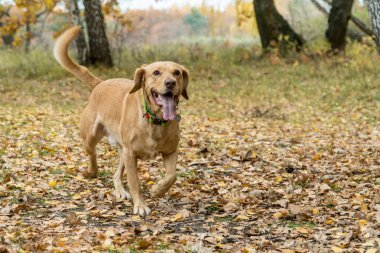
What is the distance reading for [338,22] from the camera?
18.9 m

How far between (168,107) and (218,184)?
5.81 feet

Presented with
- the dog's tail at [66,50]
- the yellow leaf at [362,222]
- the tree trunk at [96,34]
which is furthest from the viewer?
the tree trunk at [96,34]

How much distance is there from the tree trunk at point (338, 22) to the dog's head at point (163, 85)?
572 inches

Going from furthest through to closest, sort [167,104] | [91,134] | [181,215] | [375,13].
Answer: [375,13] < [91,134] < [181,215] < [167,104]

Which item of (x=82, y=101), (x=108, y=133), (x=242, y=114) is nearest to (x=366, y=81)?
(x=242, y=114)

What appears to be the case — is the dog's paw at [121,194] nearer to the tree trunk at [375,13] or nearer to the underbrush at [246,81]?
the tree trunk at [375,13]

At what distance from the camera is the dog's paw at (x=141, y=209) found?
5479mm

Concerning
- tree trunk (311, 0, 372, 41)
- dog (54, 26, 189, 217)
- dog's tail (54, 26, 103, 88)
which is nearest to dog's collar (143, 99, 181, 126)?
dog (54, 26, 189, 217)

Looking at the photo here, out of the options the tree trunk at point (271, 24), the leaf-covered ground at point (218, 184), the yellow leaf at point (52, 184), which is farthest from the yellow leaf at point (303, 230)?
the tree trunk at point (271, 24)

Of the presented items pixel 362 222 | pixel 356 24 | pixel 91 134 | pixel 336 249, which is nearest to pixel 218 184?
pixel 91 134

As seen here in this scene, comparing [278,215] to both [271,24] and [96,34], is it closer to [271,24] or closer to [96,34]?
[96,34]

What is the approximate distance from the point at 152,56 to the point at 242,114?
7.38m

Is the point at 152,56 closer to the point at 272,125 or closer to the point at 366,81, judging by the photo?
the point at 366,81

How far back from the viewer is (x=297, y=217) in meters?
5.29
